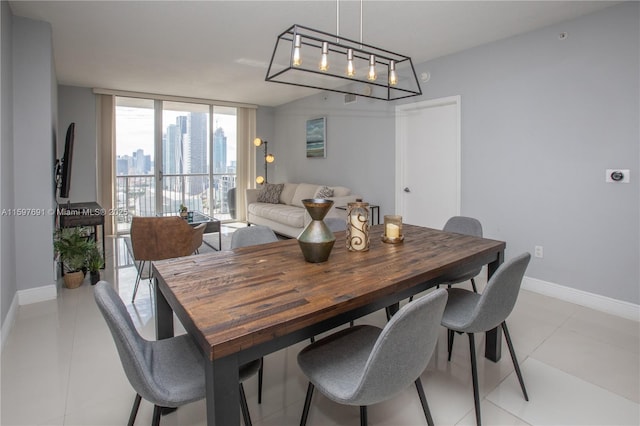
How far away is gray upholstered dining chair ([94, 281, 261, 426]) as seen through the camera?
1108mm

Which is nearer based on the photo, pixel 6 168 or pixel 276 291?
pixel 276 291

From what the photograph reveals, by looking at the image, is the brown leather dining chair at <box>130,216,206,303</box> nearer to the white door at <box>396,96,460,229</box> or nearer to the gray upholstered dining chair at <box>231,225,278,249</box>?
the gray upholstered dining chair at <box>231,225,278,249</box>

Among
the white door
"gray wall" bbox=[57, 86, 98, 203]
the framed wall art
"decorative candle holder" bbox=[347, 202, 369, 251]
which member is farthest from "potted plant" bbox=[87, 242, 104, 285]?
the framed wall art

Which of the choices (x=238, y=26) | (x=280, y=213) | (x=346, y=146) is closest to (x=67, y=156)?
(x=238, y=26)

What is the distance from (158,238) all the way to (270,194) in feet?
11.5

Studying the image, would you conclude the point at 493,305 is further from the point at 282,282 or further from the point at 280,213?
the point at 280,213

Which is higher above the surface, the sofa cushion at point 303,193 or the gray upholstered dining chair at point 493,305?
the sofa cushion at point 303,193

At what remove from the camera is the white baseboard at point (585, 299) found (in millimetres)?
2859

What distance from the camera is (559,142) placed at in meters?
3.20

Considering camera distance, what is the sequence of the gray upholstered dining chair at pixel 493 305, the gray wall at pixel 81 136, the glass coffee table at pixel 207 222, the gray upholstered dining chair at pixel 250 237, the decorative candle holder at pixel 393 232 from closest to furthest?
the gray upholstered dining chair at pixel 493 305
the decorative candle holder at pixel 393 232
the gray upholstered dining chair at pixel 250 237
the glass coffee table at pixel 207 222
the gray wall at pixel 81 136

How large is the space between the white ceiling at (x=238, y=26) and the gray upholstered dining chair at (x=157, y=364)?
257cm

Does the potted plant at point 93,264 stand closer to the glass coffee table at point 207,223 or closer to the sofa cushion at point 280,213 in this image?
the glass coffee table at point 207,223

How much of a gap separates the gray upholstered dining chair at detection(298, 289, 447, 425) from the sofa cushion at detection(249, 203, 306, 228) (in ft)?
12.3

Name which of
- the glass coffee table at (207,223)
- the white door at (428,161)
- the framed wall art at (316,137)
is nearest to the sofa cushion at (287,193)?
the framed wall art at (316,137)
